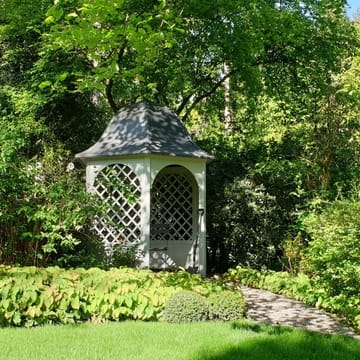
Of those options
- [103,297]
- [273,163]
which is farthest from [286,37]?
[103,297]

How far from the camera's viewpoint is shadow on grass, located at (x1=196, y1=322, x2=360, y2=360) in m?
4.04

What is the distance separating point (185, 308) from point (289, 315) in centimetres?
153

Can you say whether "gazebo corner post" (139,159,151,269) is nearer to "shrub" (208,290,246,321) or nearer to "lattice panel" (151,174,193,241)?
"lattice panel" (151,174,193,241)

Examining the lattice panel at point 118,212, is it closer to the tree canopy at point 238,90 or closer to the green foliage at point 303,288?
the tree canopy at point 238,90

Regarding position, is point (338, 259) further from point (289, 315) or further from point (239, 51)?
point (239, 51)

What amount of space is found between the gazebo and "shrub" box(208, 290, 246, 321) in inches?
99.1

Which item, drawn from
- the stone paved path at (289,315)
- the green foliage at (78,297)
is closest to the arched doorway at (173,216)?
the stone paved path at (289,315)

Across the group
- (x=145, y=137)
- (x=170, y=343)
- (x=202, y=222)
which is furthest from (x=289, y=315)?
(x=145, y=137)

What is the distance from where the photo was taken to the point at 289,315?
5926 mm

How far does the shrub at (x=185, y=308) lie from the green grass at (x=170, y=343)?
→ 0.19m

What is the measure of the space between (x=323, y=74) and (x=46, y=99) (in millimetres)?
5721

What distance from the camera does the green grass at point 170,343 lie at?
3.94 metres

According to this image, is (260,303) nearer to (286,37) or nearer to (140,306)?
(140,306)

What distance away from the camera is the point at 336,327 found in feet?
17.8
